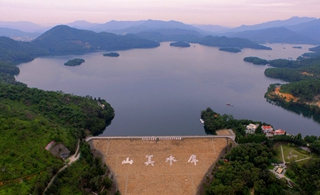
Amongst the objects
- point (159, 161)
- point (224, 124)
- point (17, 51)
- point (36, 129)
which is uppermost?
point (17, 51)

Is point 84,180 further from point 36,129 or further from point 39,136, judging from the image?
point 36,129

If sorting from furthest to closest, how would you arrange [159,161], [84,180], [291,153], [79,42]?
[79,42] → [159,161] → [291,153] → [84,180]

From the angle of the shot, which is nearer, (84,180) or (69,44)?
(84,180)

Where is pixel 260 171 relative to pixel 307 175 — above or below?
below

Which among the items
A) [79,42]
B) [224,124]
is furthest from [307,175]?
[79,42]

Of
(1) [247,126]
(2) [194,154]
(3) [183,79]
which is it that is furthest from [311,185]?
(3) [183,79]

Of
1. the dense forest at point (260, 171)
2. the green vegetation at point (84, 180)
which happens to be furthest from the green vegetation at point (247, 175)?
the green vegetation at point (84, 180)

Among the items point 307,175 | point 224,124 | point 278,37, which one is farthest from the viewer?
point 278,37
